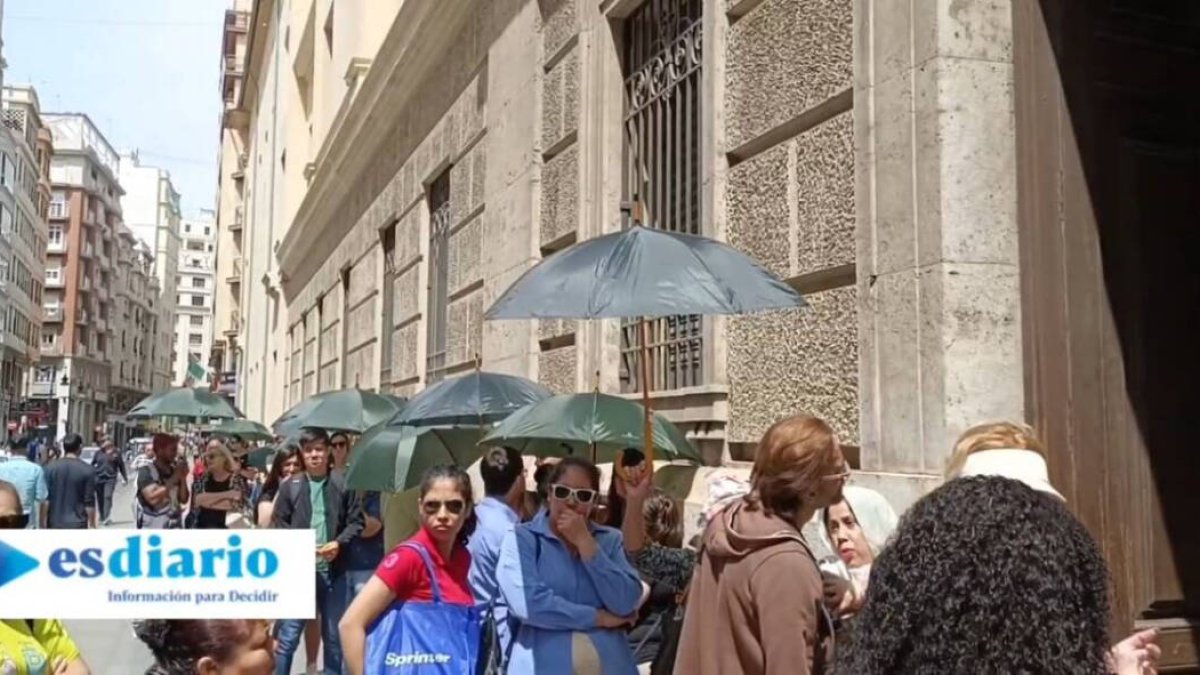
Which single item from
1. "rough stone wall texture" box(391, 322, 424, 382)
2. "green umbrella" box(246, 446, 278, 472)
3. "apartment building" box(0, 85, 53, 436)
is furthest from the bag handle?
"apartment building" box(0, 85, 53, 436)

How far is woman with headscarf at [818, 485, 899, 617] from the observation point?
2.89 m

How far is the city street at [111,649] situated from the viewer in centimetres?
809

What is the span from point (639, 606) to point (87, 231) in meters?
106

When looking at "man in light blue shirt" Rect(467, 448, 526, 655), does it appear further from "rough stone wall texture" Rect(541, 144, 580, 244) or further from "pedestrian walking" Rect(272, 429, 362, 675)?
"rough stone wall texture" Rect(541, 144, 580, 244)

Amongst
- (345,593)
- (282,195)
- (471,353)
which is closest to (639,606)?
(345,593)

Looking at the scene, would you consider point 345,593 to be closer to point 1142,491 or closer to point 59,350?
point 1142,491

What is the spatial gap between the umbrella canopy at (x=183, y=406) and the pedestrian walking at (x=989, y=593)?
14.2 meters

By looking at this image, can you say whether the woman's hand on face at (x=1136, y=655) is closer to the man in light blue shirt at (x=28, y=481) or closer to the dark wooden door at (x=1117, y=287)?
the dark wooden door at (x=1117, y=287)

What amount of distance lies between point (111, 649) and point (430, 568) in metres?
5.50

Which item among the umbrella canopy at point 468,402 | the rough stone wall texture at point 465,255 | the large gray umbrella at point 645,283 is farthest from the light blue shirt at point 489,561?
the rough stone wall texture at point 465,255

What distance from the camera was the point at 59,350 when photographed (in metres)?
97.6

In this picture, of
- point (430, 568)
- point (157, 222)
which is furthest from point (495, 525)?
point (157, 222)

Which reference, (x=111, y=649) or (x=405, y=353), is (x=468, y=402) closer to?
(x=111, y=649)

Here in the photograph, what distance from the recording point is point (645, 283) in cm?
428
